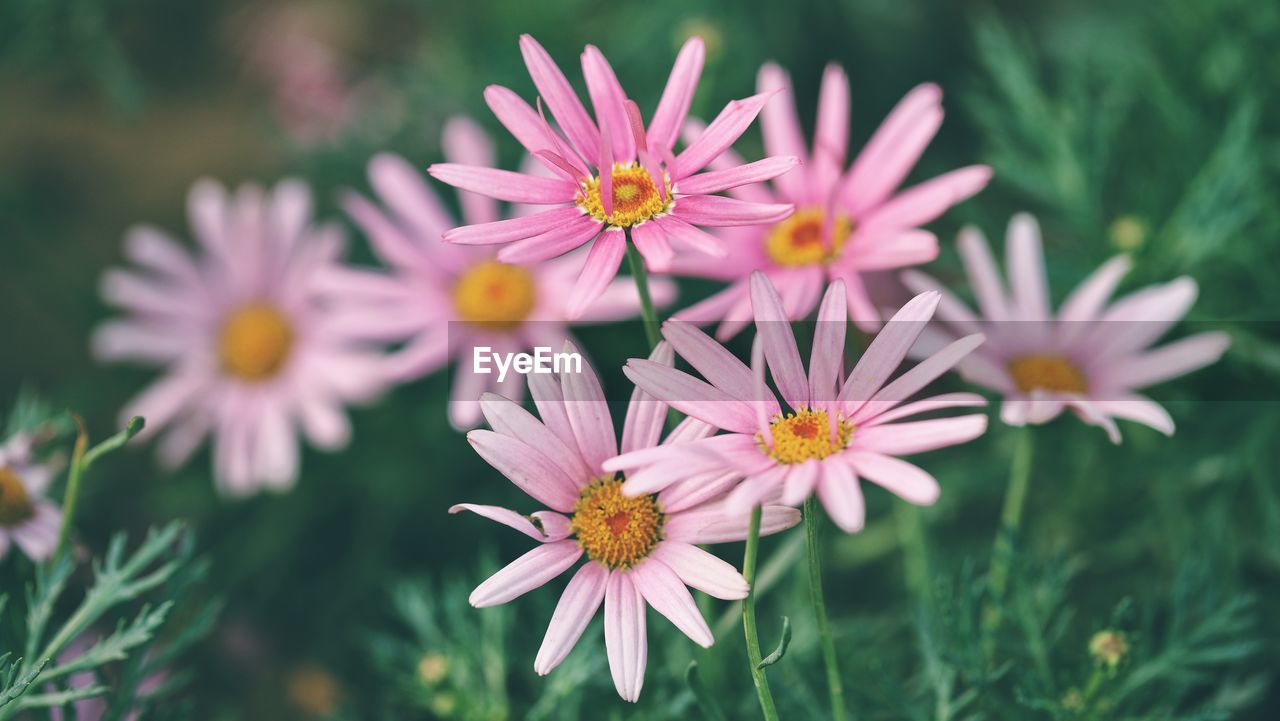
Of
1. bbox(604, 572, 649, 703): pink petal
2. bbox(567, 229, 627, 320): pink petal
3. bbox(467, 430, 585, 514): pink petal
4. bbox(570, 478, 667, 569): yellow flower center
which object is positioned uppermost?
bbox(567, 229, 627, 320): pink petal

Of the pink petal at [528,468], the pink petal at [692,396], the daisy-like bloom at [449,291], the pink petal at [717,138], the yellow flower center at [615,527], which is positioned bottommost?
the yellow flower center at [615,527]

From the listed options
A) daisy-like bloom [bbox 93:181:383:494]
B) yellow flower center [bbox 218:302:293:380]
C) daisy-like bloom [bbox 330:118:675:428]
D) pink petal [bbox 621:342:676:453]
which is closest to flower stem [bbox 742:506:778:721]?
pink petal [bbox 621:342:676:453]

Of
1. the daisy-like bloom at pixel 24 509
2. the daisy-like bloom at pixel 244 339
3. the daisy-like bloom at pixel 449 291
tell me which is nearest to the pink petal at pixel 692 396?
the daisy-like bloom at pixel 449 291

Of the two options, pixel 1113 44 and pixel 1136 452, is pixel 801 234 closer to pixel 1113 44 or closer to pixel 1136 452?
pixel 1136 452

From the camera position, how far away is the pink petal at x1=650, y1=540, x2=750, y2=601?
71cm

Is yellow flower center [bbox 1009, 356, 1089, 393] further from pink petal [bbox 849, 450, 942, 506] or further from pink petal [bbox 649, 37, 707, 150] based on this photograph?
pink petal [bbox 649, 37, 707, 150]

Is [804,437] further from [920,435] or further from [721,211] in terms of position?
[721,211]

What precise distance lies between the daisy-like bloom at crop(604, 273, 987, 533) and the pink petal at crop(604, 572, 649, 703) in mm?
95

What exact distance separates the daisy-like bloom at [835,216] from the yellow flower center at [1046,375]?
0.60ft

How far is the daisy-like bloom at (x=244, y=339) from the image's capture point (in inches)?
61.7

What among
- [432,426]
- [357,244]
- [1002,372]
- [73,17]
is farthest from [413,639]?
[73,17]

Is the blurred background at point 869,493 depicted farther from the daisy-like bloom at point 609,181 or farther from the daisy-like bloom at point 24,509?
the daisy-like bloom at point 609,181

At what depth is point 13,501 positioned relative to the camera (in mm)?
960

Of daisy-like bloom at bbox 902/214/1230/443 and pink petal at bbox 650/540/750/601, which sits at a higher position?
daisy-like bloom at bbox 902/214/1230/443
